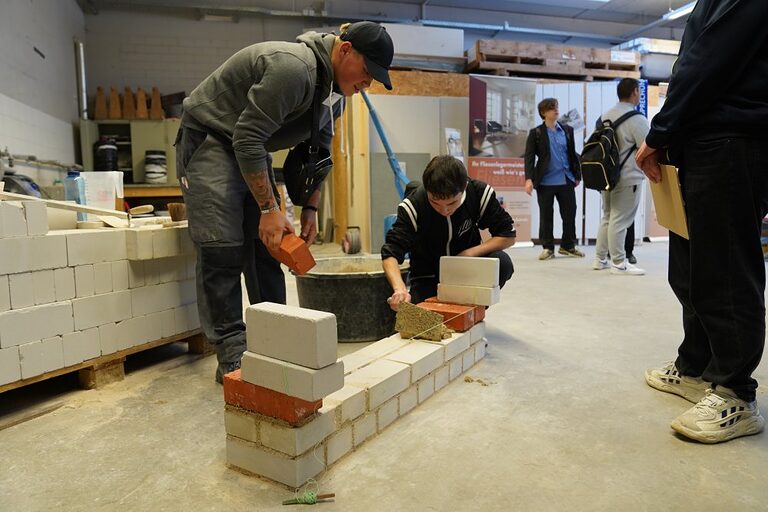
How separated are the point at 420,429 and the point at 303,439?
0.47 metres

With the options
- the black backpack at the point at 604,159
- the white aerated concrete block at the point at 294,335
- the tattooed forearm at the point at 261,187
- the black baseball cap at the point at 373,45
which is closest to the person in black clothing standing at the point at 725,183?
the black baseball cap at the point at 373,45

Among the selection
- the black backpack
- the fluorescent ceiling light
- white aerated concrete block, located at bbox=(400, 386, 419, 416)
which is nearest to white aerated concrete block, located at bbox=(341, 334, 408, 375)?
white aerated concrete block, located at bbox=(400, 386, 419, 416)

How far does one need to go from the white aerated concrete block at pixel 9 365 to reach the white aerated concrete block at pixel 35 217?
386 millimetres

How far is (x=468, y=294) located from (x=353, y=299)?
60cm

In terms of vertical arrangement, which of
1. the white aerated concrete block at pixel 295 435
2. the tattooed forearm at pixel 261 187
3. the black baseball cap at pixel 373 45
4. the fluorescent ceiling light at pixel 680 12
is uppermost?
the fluorescent ceiling light at pixel 680 12

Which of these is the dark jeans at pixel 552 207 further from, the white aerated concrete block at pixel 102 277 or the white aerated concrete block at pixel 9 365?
the white aerated concrete block at pixel 9 365

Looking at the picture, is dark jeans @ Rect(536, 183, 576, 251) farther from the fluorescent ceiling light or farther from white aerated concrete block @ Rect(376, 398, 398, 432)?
the fluorescent ceiling light

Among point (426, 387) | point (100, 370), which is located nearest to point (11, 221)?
point (100, 370)

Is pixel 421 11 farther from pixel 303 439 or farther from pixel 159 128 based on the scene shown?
pixel 303 439

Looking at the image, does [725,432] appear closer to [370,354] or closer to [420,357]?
[420,357]

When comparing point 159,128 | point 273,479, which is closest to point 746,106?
point 273,479

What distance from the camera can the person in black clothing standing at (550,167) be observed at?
5.23 meters

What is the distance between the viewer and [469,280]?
89.6 inches

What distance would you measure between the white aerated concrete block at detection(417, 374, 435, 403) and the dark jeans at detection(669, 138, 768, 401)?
2.86 ft
